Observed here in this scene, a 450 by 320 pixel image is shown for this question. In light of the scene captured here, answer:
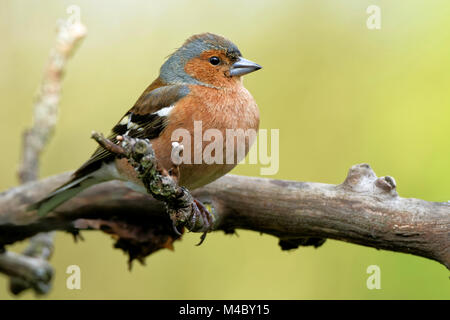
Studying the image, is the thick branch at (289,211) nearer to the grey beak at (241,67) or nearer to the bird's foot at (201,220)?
the bird's foot at (201,220)

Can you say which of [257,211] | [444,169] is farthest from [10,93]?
[444,169]

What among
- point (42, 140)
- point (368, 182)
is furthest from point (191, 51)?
point (42, 140)

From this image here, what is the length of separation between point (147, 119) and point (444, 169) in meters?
3.04

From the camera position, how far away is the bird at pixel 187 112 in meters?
3.41

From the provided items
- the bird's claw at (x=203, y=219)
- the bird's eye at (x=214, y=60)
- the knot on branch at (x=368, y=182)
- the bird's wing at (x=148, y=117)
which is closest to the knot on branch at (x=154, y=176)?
the bird's claw at (x=203, y=219)

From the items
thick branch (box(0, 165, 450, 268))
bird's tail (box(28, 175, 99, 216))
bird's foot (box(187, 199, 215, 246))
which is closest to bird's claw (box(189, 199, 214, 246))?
bird's foot (box(187, 199, 215, 246))

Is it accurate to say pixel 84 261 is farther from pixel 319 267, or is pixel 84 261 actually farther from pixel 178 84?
pixel 178 84

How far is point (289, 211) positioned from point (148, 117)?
1.17m

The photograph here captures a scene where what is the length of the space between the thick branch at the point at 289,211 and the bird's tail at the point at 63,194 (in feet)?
0.24

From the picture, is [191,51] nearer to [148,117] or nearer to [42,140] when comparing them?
[148,117]

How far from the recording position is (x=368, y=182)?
3.36 metres

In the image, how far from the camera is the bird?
11.2 ft

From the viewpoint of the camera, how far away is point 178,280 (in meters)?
5.64

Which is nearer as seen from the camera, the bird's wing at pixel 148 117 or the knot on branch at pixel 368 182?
the knot on branch at pixel 368 182
